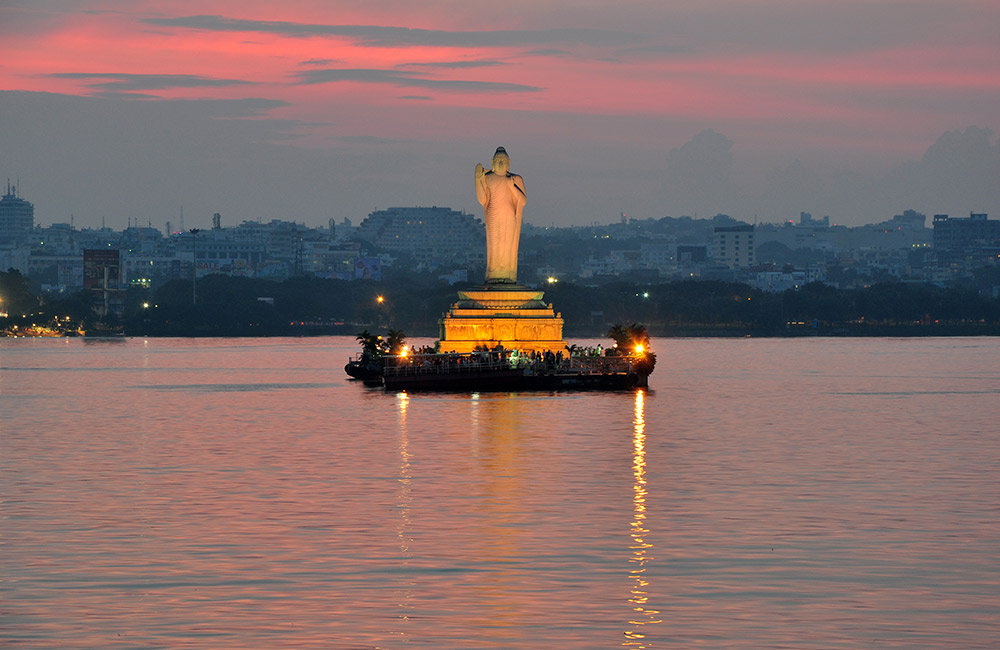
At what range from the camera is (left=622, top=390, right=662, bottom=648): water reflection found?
17891mm

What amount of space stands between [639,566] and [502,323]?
167ft

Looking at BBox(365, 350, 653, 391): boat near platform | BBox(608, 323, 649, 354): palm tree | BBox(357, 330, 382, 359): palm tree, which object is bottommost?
BBox(365, 350, 653, 391): boat near platform

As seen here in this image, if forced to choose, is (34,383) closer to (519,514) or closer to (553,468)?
(553,468)

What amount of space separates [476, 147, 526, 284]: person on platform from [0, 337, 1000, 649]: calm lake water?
18.3m

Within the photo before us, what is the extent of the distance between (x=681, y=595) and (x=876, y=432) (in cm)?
2994

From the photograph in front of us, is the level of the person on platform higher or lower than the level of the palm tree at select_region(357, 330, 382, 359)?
higher

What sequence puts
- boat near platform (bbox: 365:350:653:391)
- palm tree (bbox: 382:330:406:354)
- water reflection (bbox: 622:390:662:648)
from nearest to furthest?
water reflection (bbox: 622:390:662:648)
boat near platform (bbox: 365:350:653:391)
palm tree (bbox: 382:330:406:354)

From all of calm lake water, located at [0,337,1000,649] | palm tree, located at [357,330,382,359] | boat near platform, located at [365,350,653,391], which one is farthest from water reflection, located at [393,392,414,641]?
palm tree, located at [357,330,382,359]

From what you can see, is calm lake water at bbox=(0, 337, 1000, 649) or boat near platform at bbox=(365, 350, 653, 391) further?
boat near platform at bbox=(365, 350, 653, 391)

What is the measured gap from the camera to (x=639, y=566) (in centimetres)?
2214

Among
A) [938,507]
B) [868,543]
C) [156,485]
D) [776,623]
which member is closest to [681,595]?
[776,623]

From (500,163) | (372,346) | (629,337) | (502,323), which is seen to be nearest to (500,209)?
(500,163)

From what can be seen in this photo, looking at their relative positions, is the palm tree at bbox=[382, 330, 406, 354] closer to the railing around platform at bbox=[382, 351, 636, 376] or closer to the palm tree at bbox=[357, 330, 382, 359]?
the palm tree at bbox=[357, 330, 382, 359]

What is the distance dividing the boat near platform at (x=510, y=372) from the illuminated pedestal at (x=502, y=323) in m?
2.56
